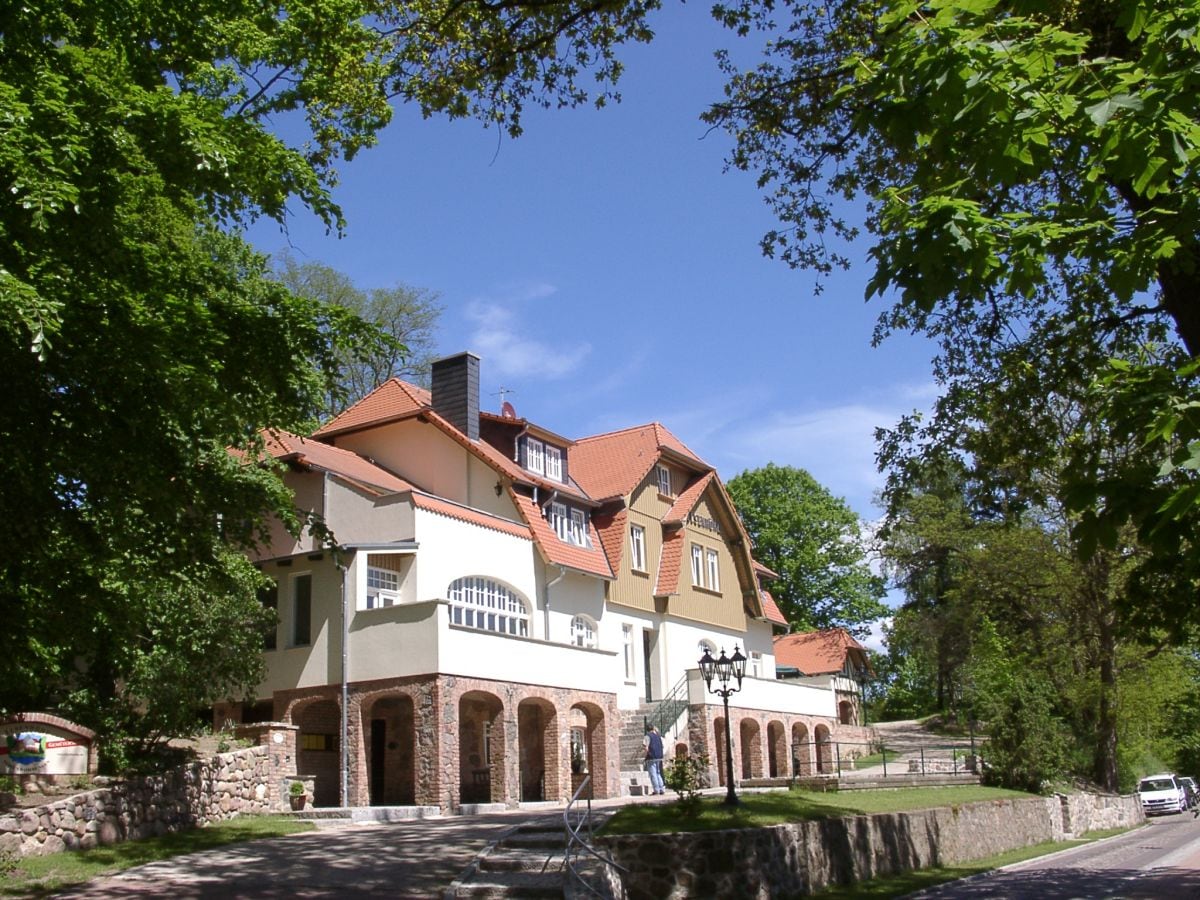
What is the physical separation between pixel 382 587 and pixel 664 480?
14113mm

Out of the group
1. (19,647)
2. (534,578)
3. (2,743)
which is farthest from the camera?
(534,578)

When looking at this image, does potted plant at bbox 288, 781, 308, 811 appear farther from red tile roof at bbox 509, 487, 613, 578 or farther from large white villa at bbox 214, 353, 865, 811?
red tile roof at bbox 509, 487, 613, 578

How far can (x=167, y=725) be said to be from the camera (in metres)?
19.7

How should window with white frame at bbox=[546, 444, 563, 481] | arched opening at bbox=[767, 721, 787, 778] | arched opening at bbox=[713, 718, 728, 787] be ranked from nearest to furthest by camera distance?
1. window with white frame at bbox=[546, 444, 563, 481]
2. arched opening at bbox=[713, 718, 728, 787]
3. arched opening at bbox=[767, 721, 787, 778]

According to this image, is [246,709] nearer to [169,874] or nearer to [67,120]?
[169,874]

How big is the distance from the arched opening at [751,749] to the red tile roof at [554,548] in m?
8.49

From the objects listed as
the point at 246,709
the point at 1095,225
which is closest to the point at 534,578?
the point at 246,709

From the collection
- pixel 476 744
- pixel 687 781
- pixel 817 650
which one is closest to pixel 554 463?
pixel 476 744

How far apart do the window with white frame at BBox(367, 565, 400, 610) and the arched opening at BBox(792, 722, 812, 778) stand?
18511 mm

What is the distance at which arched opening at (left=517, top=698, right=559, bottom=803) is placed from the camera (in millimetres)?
27578

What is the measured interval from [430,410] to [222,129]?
778 inches

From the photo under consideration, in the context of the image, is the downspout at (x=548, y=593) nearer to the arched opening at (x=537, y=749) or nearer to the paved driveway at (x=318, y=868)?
the arched opening at (x=537, y=749)

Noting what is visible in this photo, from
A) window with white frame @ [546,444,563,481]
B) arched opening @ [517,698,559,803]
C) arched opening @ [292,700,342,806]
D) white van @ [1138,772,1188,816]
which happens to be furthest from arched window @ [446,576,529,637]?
white van @ [1138,772,1188,816]

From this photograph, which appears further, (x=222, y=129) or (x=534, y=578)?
(x=534, y=578)
